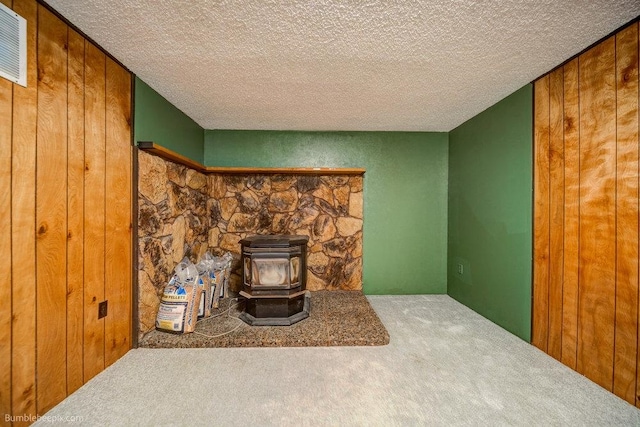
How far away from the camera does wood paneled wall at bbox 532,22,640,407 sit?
1.42m

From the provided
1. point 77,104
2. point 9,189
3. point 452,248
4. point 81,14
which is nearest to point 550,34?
point 452,248

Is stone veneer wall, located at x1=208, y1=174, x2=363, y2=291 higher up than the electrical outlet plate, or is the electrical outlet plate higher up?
stone veneer wall, located at x1=208, y1=174, x2=363, y2=291

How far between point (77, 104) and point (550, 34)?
2.76 m

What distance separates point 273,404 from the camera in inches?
55.5

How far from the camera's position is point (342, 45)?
1540mm

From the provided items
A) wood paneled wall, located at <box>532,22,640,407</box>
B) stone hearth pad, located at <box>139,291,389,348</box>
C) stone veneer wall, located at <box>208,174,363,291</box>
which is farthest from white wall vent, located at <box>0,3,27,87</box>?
wood paneled wall, located at <box>532,22,640,407</box>

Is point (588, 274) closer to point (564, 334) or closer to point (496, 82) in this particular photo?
point (564, 334)

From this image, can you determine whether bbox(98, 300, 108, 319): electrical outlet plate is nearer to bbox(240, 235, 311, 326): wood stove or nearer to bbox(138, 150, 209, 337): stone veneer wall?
bbox(138, 150, 209, 337): stone veneer wall

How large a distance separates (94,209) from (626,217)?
10.3ft

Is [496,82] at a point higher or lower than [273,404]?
higher

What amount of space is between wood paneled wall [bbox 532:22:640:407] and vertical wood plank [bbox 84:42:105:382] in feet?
10.1

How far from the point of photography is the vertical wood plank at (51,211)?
129 cm

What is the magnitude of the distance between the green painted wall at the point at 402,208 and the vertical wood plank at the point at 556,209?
4.67 ft

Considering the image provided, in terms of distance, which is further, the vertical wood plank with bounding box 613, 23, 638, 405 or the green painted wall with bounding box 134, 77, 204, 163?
the green painted wall with bounding box 134, 77, 204, 163
